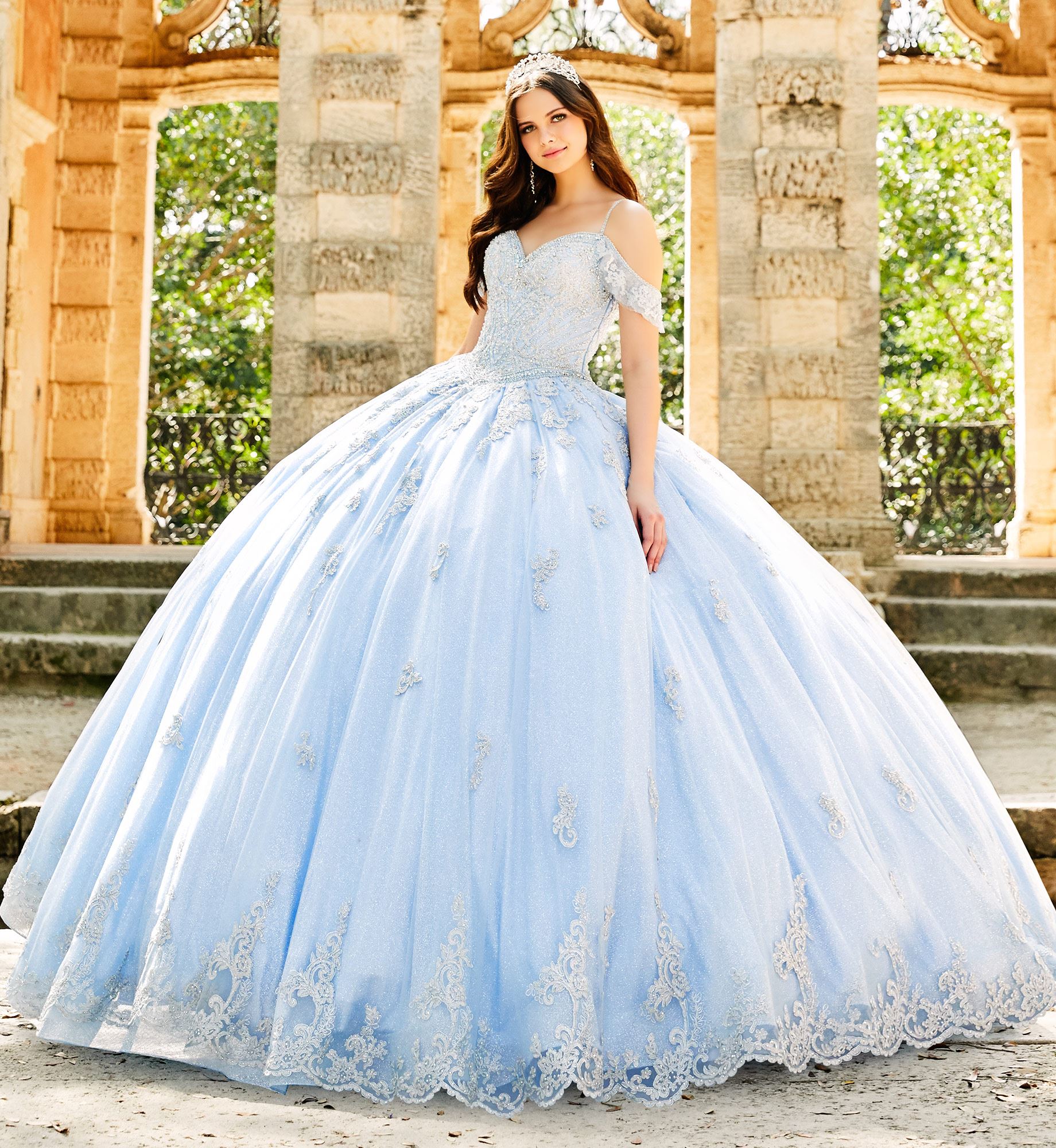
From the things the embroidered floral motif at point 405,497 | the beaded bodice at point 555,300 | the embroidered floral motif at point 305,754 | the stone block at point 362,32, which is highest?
the stone block at point 362,32

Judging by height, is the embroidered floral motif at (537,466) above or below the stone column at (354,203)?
below

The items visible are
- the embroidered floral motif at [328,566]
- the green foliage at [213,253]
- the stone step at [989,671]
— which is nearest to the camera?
the embroidered floral motif at [328,566]

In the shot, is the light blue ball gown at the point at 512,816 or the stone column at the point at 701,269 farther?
the stone column at the point at 701,269

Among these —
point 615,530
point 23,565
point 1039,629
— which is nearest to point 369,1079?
point 615,530

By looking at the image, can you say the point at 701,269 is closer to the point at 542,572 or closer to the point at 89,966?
the point at 542,572

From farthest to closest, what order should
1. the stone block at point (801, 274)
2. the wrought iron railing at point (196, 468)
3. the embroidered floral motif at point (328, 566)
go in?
the wrought iron railing at point (196, 468) → the stone block at point (801, 274) → the embroidered floral motif at point (328, 566)

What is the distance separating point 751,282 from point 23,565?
4.17 m

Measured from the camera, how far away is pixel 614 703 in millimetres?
2170

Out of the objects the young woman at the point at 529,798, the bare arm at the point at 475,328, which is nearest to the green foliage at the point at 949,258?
the bare arm at the point at 475,328

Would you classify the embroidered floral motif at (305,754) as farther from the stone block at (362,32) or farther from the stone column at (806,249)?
the stone block at (362,32)

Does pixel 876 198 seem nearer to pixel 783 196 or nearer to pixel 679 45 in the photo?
pixel 783 196

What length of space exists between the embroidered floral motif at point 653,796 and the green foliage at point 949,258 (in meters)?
17.4

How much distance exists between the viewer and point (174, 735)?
233cm

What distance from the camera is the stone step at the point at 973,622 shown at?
5961 millimetres
